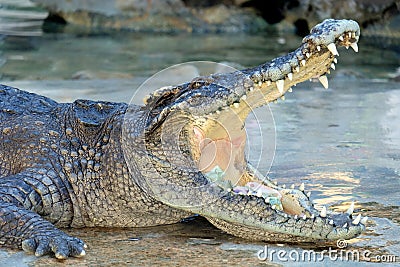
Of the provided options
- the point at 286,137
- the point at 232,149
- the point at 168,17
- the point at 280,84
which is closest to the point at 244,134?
the point at 232,149

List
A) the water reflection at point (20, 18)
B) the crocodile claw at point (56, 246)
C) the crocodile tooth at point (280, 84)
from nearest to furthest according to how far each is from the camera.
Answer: the crocodile claw at point (56, 246) → the crocodile tooth at point (280, 84) → the water reflection at point (20, 18)

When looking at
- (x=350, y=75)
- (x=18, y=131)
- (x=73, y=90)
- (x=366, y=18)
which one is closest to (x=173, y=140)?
(x=18, y=131)

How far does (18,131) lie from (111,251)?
3.49 ft

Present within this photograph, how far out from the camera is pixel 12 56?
12.7 metres

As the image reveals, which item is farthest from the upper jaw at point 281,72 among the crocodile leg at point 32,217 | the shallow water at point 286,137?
the crocodile leg at point 32,217

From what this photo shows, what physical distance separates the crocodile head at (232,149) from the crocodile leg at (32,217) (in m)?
0.52

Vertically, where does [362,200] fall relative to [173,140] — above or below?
below

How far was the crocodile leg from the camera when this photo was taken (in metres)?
3.54

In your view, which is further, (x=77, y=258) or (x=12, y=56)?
(x=12, y=56)

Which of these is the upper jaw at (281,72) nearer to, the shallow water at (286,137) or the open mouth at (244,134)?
the open mouth at (244,134)

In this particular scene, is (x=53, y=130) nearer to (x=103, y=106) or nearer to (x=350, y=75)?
(x=103, y=106)

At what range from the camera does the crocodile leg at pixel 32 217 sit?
354cm

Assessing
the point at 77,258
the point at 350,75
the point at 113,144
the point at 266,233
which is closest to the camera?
the point at 77,258

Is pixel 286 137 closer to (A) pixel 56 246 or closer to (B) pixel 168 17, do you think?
(A) pixel 56 246
